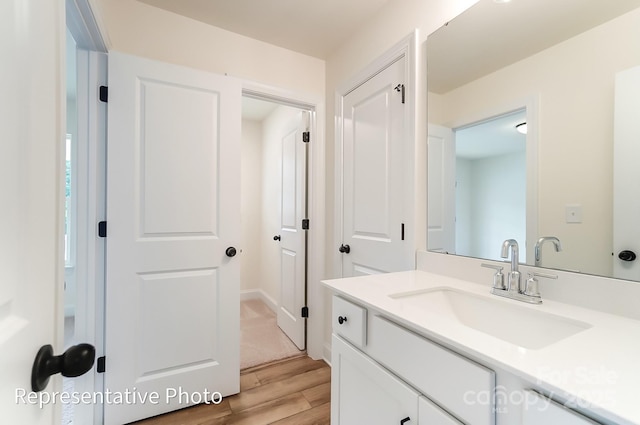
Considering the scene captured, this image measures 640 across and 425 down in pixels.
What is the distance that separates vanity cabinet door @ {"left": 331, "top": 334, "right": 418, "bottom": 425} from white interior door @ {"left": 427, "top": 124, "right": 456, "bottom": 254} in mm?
715

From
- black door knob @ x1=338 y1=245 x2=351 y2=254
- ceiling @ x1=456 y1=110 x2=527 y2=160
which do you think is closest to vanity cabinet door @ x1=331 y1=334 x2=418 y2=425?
black door knob @ x1=338 y1=245 x2=351 y2=254

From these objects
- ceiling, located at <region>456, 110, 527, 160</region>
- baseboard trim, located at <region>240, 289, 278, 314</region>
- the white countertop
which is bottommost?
baseboard trim, located at <region>240, 289, 278, 314</region>

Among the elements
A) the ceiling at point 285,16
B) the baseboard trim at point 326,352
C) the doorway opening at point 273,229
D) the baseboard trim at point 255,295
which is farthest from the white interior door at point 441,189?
the baseboard trim at point 255,295

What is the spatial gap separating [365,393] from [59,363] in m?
0.87

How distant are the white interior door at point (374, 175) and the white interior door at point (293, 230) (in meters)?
0.49

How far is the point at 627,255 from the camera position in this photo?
2.77 feet

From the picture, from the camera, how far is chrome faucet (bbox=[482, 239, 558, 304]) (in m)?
0.93

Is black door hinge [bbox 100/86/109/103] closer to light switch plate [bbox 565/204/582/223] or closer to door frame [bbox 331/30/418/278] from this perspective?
door frame [bbox 331/30/418/278]

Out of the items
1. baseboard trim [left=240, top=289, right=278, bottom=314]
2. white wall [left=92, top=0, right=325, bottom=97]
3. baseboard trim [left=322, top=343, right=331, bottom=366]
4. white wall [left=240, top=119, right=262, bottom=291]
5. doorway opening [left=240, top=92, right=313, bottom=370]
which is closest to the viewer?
white wall [left=92, top=0, right=325, bottom=97]

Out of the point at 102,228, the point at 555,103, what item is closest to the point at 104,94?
the point at 102,228

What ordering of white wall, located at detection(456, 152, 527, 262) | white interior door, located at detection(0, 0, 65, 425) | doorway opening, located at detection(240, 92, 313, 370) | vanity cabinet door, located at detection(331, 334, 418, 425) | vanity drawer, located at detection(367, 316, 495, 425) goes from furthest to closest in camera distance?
1. doorway opening, located at detection(240, 92, 313, 370)
2. white wall, located at detection(456, 152, 527, 262)
3. vanity cabinet door, located at detection(331, 334, 418, 425)
4. vanity drawer, located at detection(367, 316, 495, 425)
5. white interior door, located at detection(0, 0, 65, 425)

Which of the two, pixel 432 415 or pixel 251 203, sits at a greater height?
pixel 251 203

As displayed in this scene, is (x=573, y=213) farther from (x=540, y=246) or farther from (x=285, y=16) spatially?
(x=285, y=16)

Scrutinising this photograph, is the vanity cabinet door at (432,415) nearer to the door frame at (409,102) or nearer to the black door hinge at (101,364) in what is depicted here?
the door frame at (409,102)
